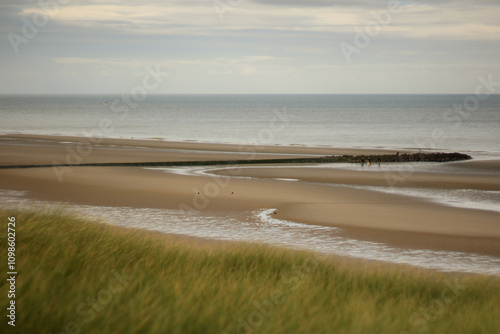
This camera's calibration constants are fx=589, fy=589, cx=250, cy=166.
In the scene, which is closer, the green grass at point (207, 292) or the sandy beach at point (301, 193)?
the green grass at point (207, 292)

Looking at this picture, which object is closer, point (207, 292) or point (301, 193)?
point (207, 292)

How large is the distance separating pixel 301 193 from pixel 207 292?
62.7 feet

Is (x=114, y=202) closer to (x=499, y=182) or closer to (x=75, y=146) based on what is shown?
(x=499, y=182)

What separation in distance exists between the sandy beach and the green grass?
6.95m

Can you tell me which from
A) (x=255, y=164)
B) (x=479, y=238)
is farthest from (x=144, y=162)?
(x=479, y=238)

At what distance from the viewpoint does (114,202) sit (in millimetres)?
24125

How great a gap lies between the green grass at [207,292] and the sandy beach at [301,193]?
22.8 ft

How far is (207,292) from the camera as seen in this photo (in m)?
8.01

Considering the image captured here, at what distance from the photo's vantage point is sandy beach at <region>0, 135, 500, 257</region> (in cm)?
1930

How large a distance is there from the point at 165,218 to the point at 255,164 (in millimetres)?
18708

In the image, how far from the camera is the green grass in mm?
6703

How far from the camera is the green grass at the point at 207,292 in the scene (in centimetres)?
670

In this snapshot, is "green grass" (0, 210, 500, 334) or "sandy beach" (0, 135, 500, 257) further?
"sandy beach" (0, 135, 500, 257)

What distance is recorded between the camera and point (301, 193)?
26875 mm
